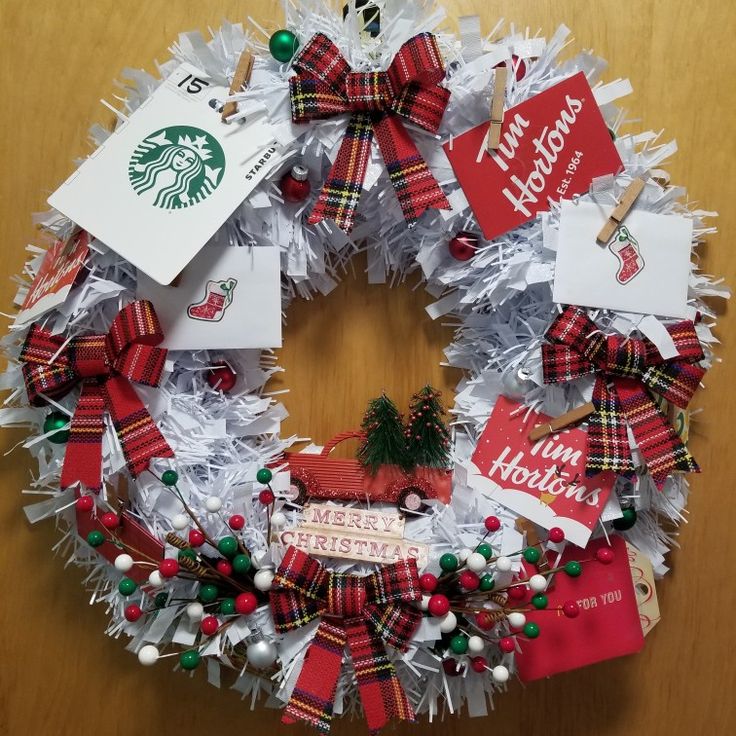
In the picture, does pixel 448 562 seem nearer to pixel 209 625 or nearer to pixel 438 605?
pixel 438 605

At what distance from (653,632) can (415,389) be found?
0.59 m

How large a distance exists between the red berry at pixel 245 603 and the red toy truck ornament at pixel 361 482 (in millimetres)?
166

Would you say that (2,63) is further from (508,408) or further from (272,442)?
(508,408)

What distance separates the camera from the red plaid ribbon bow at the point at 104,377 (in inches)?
33.8

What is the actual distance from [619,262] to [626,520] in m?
0.38

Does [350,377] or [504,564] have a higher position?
[350,377]

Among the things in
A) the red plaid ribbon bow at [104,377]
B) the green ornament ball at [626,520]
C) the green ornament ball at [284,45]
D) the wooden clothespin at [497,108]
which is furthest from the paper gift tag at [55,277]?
the green ornament ball at [626,520]

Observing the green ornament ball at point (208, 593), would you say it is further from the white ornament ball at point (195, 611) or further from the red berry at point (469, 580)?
the red berry at point (469, 580)

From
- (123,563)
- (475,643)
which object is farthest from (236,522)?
(475,643)

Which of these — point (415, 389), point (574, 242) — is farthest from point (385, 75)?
point (415, 389)

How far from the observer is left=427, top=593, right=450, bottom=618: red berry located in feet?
2.58

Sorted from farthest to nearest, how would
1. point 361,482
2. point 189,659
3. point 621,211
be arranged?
point 361,482
point 621,211
point 189,659

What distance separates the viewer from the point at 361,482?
3.18 ft

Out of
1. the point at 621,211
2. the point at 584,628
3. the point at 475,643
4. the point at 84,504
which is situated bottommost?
the point at 584,628
